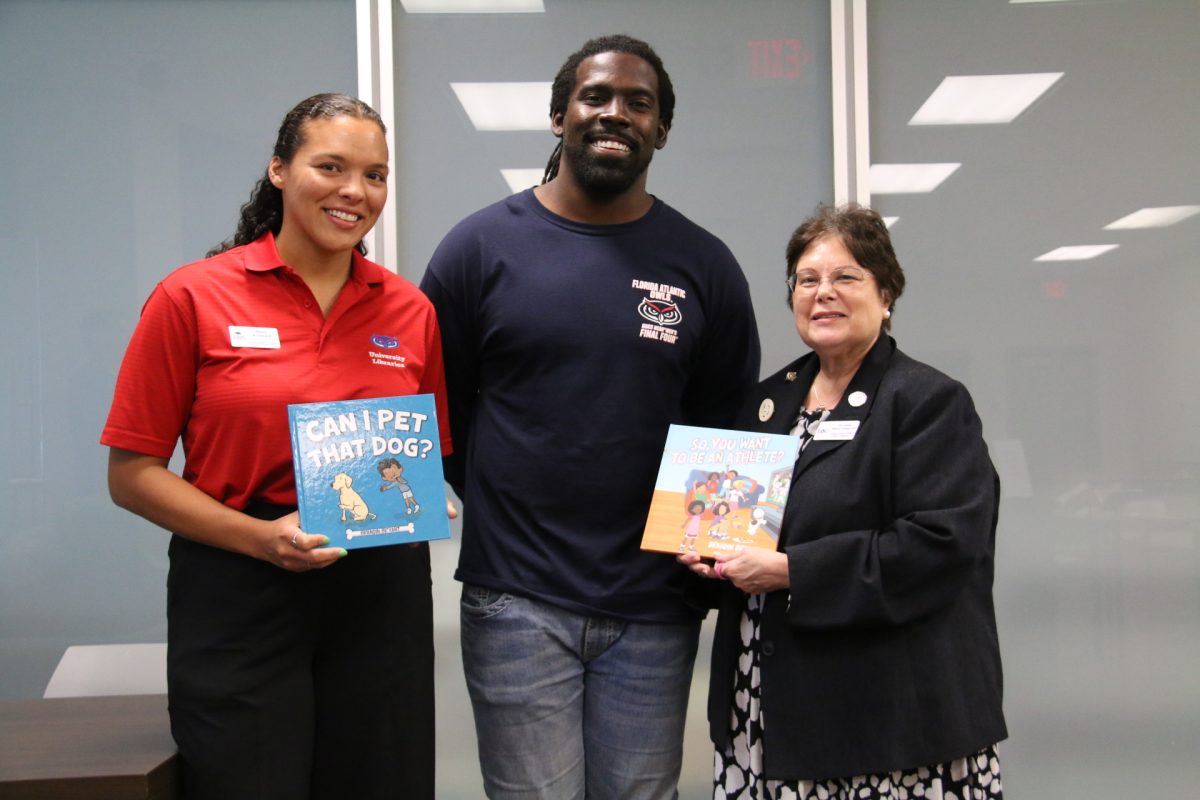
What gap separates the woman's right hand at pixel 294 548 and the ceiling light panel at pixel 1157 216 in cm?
319

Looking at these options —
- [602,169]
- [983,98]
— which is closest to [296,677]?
[602,169]

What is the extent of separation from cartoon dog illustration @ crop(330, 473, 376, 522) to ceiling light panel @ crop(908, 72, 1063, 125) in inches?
107

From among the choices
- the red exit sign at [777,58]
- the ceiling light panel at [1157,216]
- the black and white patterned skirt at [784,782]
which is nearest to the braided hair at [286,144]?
the black and white patterned skirt at [784,782]

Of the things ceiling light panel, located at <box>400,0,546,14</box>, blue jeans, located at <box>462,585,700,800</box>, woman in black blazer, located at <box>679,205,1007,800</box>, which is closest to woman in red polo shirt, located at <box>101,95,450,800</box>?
blue jeans, located at <box>462,585,700,800</box>

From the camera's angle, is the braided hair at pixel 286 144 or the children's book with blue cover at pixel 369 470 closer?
the children's book with blue cover at pixel 369 470

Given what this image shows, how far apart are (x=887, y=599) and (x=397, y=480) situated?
1.02 meters

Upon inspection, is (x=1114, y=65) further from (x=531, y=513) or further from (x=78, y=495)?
(x=78, y=495)

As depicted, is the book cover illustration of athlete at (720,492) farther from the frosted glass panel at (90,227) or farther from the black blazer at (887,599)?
the frosted glass panel at (90,227)

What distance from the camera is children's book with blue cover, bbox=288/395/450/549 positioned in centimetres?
168

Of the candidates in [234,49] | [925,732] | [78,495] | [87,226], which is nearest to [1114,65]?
[925,732]

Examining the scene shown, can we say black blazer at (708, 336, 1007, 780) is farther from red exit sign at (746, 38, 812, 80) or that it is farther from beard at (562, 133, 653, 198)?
red exit sign at (746, 38, 812, 80)

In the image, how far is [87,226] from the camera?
11.1 ft

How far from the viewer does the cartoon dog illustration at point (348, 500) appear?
1693mm

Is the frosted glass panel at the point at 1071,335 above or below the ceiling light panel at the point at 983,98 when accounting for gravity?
below
